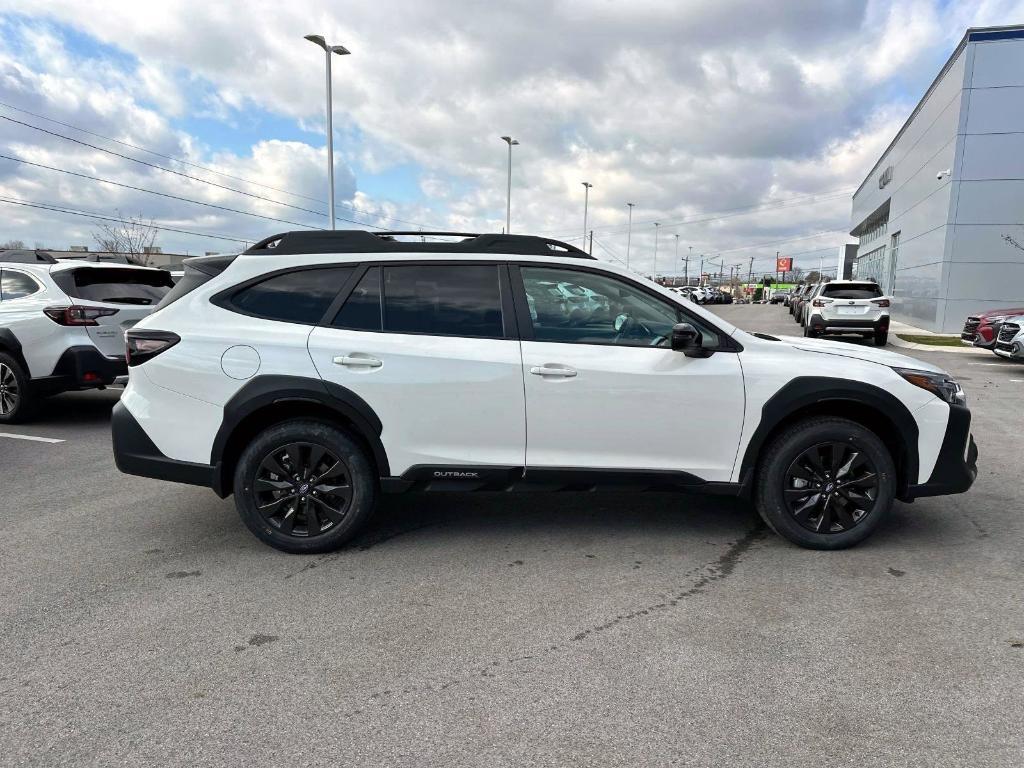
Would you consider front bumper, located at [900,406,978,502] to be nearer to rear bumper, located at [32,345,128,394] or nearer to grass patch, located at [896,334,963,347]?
rear bumper, located at [32,345,128,394]

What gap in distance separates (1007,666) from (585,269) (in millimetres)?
2728

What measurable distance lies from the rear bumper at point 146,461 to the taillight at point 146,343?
33 centimetres

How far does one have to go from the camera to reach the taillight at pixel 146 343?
394 centimetres

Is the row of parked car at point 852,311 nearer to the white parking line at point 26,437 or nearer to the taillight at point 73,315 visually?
the taillight at point 73,315

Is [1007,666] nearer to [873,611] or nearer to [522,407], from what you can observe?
[873,611]

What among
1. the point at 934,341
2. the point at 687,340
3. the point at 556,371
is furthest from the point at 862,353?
the point at 934,341

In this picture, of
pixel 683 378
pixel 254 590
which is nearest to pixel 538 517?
pixel 683 378

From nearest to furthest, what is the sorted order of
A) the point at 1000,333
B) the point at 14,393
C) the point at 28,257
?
the point at 14,393, the point at 28,257, the point at 1000,333

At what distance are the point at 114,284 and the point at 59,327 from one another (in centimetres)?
77

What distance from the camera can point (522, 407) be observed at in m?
3.83

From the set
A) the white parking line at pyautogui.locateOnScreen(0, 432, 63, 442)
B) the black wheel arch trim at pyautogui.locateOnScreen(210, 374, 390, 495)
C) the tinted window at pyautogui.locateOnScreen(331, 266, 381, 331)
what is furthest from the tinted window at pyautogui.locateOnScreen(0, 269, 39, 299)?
the tinted window at pyautogui.locateOnScreen(331, 266, 381, 331)

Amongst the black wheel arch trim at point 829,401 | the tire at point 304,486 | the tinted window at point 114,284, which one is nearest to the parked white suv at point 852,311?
the black wheel arch trim at point 829,401

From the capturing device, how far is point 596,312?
3982 mm

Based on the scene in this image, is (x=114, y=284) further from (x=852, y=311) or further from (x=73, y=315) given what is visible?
(x=852, y=311)
